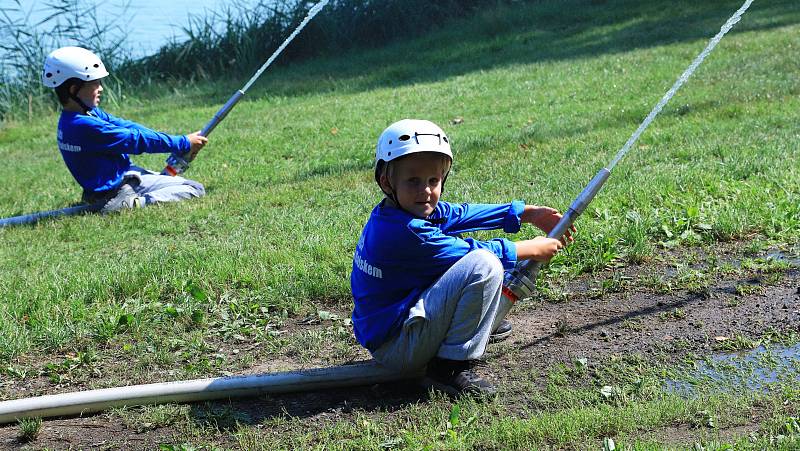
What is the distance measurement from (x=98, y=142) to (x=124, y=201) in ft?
1.56

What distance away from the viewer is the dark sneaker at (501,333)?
445 cm

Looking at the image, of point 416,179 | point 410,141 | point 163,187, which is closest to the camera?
point 410,141

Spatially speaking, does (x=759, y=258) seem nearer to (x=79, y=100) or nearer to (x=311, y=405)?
(x=311, y=405)

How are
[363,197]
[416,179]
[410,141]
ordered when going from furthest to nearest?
[363,197], [416,179], [410,141]

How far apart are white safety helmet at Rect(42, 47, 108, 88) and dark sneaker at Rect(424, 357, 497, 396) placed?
169 inches

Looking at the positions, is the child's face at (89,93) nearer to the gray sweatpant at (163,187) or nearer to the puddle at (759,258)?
the gray sweatpant at (163,187)

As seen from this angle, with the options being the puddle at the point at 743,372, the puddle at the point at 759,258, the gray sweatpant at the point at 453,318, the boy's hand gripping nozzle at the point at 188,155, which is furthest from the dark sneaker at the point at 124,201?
the puddle at the point at 743,372

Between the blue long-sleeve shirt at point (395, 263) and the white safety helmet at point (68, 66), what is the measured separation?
4017 millimetres

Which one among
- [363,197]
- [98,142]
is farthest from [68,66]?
[363,197]

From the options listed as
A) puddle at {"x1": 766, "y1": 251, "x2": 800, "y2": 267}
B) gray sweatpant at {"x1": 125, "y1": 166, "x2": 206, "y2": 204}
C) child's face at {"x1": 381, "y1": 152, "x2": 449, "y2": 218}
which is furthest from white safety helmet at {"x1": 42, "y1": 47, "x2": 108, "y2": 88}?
puddle at {"x1": 766, "y1": 251, "x2": 800, "y2": 267}

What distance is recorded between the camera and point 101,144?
748 cm

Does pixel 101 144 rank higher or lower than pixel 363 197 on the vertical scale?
higher

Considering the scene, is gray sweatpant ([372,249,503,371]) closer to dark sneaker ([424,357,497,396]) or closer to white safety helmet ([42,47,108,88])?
dark sneaker ([424,357,497,396])

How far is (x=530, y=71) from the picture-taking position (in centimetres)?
1194
